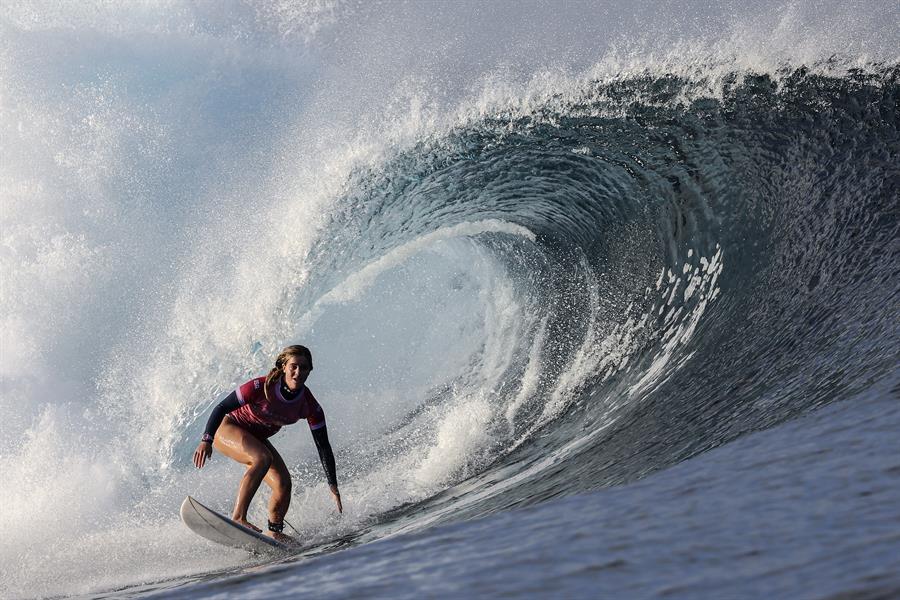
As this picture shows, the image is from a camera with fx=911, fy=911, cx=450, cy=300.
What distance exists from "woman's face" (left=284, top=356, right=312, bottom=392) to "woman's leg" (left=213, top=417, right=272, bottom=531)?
419mm

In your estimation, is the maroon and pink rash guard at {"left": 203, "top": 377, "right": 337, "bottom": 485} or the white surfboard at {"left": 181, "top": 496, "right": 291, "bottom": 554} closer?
the white surfboard at {"left": 181, "top": 496, "right": 291, "bottom": 554}

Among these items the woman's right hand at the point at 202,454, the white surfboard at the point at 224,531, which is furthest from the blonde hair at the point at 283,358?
the white surfboard at the point at 224,531

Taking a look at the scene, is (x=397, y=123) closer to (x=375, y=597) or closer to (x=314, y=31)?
(x=375, y=597)

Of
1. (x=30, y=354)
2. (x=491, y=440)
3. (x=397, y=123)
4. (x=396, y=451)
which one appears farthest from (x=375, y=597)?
(x=30, y=354)

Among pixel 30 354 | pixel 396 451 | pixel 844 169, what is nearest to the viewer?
pixel 844 169

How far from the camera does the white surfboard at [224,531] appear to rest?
500 cm

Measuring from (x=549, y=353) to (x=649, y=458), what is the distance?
14.3 feet

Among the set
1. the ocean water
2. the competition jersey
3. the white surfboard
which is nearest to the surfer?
the competition jersey

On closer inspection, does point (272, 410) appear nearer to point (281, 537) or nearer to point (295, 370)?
point (295, 370)

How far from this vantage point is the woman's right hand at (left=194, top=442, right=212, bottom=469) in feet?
16.9

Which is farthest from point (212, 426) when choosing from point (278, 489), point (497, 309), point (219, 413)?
point (497, 309)

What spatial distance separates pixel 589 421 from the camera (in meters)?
6.13

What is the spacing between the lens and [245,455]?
17.7 feet

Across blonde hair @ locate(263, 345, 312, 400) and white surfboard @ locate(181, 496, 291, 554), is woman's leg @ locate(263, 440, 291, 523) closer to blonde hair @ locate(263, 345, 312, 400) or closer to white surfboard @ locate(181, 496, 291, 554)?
white surfboard @ locate(181, 496, 291, 554)
